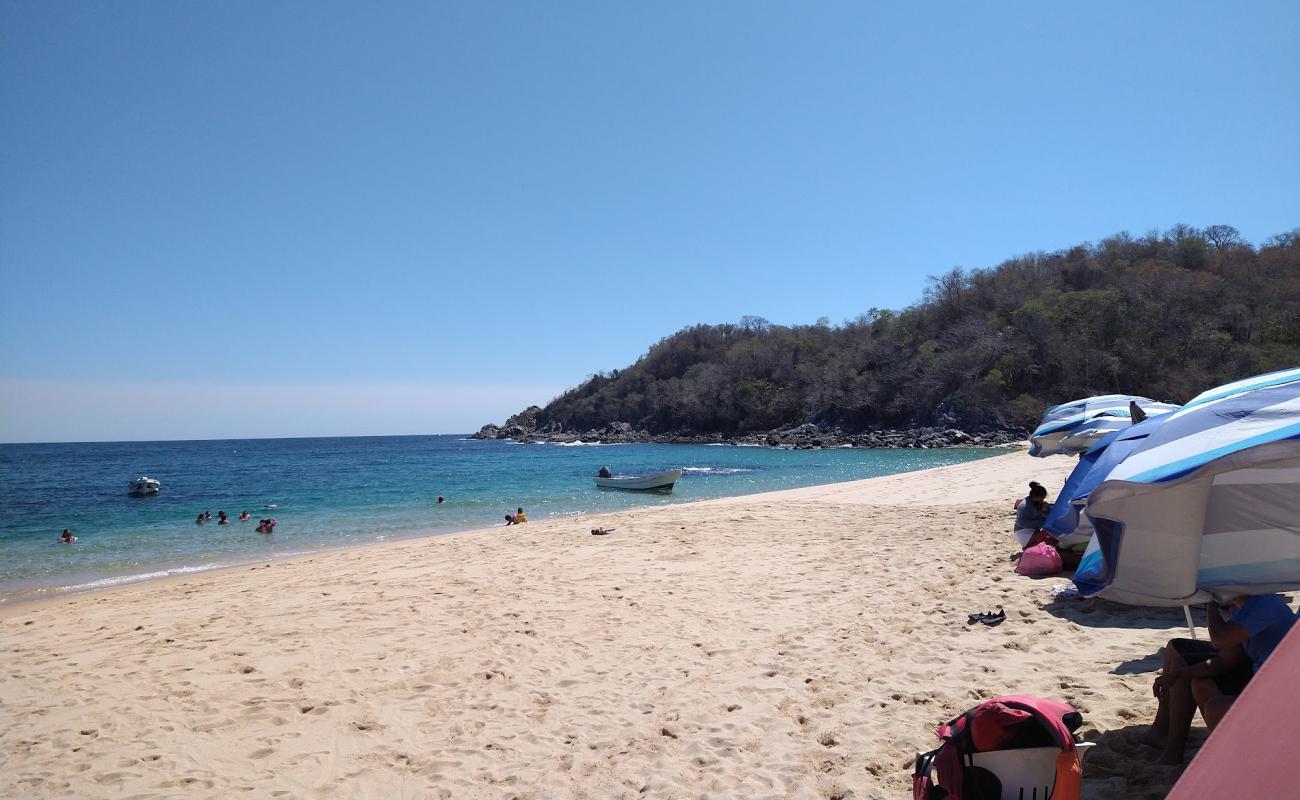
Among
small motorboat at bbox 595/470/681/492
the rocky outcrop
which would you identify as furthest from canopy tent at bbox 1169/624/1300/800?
the rocky outcrop

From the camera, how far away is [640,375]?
347 feet

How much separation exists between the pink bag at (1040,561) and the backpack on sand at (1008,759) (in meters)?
5.24

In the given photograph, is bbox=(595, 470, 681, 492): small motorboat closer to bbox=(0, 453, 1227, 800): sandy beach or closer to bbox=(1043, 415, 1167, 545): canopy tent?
bbox=(0, 453, 1227, 800): sandy beach

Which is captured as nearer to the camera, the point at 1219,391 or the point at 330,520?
the point at 1219,391

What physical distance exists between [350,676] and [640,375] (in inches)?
3940

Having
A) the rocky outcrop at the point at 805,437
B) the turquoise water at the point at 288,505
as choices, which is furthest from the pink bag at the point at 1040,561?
the rocky outcrop at the point at 805,437

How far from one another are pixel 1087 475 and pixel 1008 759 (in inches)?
82.2

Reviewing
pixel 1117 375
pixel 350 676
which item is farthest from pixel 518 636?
pixel 1117 375

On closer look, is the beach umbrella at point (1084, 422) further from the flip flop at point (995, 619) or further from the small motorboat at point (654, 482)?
the small motorboat at point (654, 482)

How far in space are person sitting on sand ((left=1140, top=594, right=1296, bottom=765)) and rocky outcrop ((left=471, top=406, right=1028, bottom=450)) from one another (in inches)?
2043

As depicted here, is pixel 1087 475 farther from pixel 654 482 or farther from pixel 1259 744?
pixel 654 482

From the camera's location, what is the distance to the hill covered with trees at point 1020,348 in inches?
1998

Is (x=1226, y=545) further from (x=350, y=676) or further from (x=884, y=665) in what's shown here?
(x=350, y=676)

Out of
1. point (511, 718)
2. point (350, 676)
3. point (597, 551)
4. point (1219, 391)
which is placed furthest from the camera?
point (597, 551)
